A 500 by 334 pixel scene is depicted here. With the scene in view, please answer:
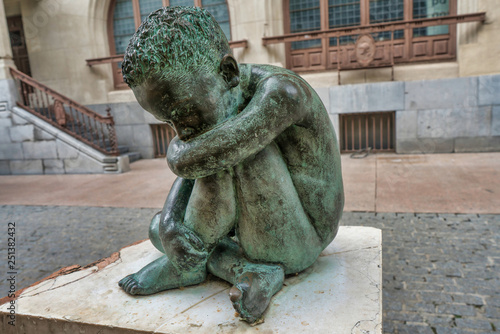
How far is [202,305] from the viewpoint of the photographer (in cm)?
168

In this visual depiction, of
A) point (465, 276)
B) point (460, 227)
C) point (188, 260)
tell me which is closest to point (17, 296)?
point (188, 260)

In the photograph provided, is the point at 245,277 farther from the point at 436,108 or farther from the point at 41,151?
the point at 41,151

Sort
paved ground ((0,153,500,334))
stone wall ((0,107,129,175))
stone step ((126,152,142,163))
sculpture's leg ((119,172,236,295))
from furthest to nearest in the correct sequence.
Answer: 1. stone step ((126,152,142,163))
2. stone wall ((0,107,129,175))
3. paved ground ((0,153,500,334))
4. sculpture's leg ((119,172,236,295))

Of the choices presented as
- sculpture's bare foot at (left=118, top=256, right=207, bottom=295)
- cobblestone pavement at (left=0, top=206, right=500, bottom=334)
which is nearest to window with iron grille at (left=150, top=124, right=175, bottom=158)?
cobblestone pavement at (left=0, top=206, right=500, bottom=334)

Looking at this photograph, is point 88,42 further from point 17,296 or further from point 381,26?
point 17,296

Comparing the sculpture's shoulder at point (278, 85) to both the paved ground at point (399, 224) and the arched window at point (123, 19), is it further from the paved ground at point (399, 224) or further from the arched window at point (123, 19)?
the arched window at point (123, 19)

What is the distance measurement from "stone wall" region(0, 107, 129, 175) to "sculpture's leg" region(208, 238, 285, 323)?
6.54 m

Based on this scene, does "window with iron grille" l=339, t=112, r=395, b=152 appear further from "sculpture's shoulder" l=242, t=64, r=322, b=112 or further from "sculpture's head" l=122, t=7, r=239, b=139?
"sculpture's head" l=122, t=7, r=239, b=139

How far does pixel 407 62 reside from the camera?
331 inches

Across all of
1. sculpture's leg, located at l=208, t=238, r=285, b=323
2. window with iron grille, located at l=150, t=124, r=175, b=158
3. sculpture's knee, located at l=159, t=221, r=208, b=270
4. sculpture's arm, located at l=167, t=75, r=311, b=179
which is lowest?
window with iron grille, located at l=150, t=124, r=175, b=158

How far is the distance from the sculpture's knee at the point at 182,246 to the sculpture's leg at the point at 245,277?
17cm

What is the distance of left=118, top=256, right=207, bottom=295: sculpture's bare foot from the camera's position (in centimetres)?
179

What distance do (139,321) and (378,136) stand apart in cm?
780

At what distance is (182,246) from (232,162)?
46cm
